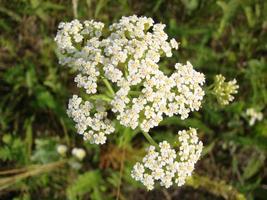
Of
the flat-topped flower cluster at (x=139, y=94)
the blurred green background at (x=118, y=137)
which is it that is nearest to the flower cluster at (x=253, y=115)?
→ the blurred green background at (x=118, y=137)

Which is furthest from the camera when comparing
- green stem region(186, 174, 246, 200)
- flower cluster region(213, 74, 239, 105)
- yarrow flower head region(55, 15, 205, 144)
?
green stem region(186, 174, 246, 200)

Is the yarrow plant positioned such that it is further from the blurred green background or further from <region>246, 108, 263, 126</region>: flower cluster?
<region>246, 108, 263, 126</region>: flower cluster

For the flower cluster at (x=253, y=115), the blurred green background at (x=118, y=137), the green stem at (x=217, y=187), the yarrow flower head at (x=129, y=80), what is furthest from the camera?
the flower cluster at (x=253, y=115)

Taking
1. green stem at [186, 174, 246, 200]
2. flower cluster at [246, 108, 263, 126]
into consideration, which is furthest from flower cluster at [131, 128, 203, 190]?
flower cluster at [246, 108, 263, 126]

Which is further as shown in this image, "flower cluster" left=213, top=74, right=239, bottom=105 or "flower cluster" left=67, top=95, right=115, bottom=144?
"flower cluster" left=213, top=74, right=239, bottom=105

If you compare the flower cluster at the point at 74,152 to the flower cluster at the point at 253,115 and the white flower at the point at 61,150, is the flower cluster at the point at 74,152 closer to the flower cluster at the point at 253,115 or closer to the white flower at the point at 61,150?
the white flower at the point at 61,150

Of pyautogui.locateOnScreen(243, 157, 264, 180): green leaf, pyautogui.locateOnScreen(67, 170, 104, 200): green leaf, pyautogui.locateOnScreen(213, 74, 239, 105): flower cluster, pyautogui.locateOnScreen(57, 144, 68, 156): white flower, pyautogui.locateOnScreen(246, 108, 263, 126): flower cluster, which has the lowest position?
pyautogui.locateOnScreen(67, 170, 104, 200): green leaf
